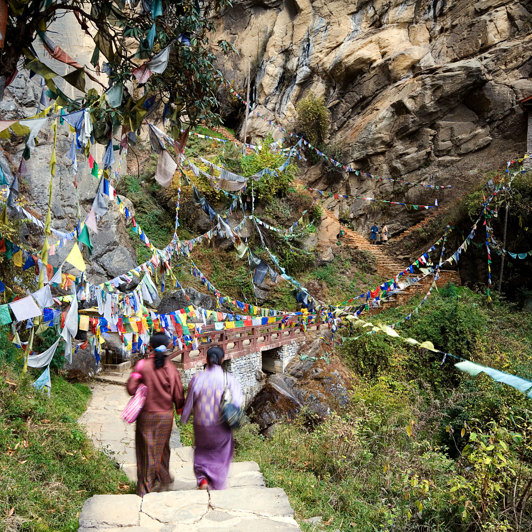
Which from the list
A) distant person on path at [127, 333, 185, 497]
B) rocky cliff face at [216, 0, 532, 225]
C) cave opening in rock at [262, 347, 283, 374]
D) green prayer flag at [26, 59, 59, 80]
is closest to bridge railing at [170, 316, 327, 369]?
cave opening in rock at [262, 347, 283, 374]

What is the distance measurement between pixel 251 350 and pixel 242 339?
0.60 m

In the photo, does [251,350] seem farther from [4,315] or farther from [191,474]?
[4,315]

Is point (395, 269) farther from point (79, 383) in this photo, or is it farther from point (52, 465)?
point (52, 465)

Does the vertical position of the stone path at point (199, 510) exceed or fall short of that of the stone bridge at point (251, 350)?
it exceeds it

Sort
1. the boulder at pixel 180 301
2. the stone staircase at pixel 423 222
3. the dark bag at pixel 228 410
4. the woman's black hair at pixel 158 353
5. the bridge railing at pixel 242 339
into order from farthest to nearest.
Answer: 1. the stone staircase at pixel 423 222
2. the boulder at pixel 180 301
3. the bridge railing at pixel 242 339
4. the woman's black hair at pixel 158 353
5. the dark bag at pixel 228 410

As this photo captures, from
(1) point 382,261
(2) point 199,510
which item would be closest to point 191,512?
(2) point 199,510

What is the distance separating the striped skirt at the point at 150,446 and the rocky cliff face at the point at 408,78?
63.4 feet

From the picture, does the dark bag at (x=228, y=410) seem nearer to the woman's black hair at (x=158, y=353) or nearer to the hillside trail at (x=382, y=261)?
the woman's black hair at (x=158, y=353)

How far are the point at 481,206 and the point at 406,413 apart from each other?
1028 cm

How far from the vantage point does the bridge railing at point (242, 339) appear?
10.7 m

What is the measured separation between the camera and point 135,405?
3.74 meters

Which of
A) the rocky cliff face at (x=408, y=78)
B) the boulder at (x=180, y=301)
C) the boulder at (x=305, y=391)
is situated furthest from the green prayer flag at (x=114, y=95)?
the rocky cliff face at (x=408, y=78)

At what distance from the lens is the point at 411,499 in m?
5.57

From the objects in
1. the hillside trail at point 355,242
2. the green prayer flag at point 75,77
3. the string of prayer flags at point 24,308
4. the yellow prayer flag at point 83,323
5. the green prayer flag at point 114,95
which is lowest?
the hillside trail at point 355,242
